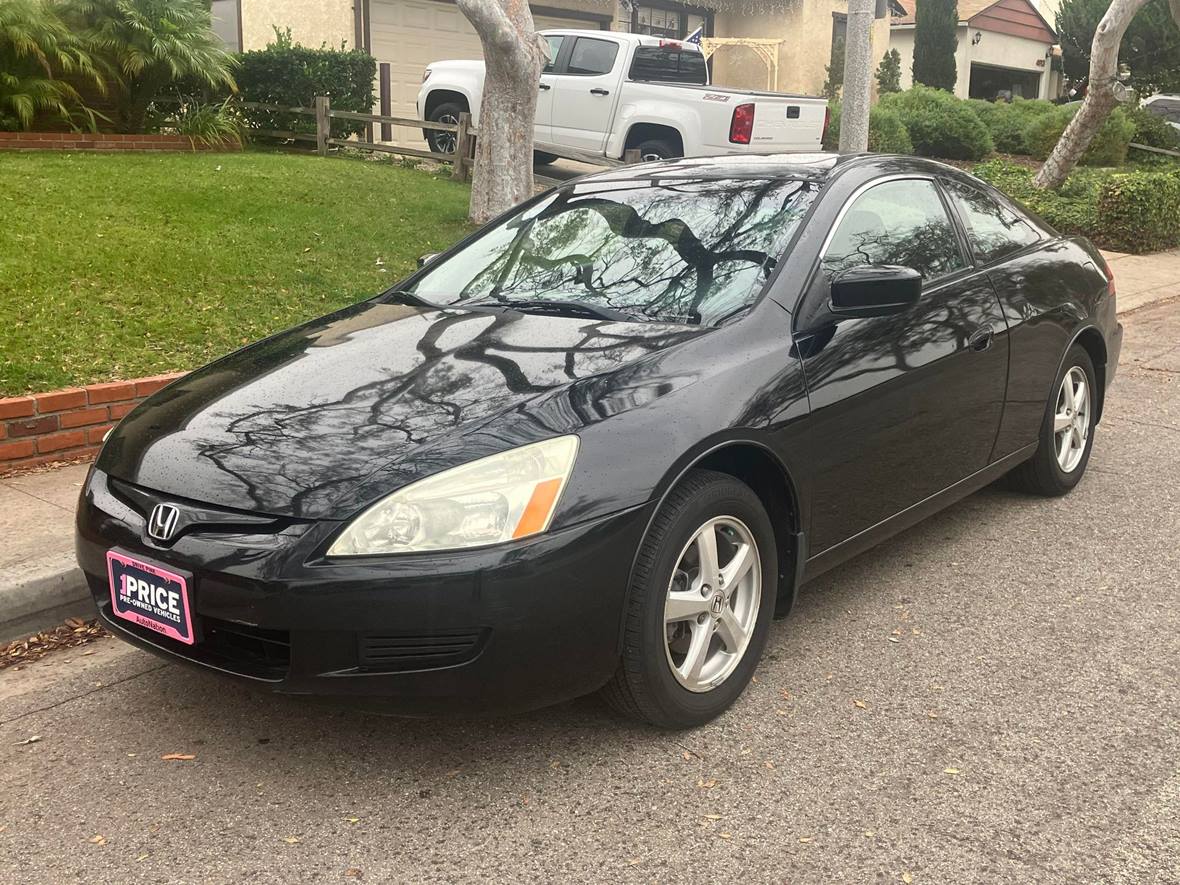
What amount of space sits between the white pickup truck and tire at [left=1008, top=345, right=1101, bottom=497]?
8021 millimetres

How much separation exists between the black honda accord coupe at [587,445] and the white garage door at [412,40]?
15.7 metres

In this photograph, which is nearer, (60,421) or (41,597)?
(41,597)

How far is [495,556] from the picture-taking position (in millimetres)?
2834

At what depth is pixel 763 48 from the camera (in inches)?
996

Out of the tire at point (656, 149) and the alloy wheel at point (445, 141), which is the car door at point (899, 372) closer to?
the tire at point (656, 149)

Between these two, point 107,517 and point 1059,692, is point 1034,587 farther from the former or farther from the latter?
point 107,517

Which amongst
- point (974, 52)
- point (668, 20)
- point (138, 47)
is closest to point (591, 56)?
point (138, 47)

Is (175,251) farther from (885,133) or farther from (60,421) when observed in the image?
(885,133)

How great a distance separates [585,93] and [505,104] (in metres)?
5.20

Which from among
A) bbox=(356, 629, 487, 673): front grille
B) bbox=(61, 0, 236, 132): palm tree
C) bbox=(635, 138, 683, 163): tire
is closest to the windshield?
bbox=(356, 629, 487, 673): front grille

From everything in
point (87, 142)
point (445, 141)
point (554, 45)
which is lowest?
point (87, 142)

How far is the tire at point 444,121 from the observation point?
Result: 14.7 meters

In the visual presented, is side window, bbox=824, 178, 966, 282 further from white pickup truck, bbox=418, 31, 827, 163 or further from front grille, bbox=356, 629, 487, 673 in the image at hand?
white pickup truck, bbox=418, 31, 827, 163

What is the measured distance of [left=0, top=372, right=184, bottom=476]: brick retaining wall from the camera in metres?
5.36
